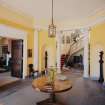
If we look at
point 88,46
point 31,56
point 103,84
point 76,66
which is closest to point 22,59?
point 31,56

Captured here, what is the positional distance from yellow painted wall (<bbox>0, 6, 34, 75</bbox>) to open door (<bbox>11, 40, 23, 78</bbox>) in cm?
48

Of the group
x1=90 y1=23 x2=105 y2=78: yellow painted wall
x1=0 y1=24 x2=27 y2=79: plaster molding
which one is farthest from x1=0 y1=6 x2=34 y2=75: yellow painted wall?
x1=90 y1=23 x2=105 y2=78: yellow painted wall

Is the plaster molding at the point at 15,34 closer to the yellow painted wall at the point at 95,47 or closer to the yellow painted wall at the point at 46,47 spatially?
the yellow painted wall at the point at 46,47

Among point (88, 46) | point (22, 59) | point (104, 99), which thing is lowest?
point (104, 99)

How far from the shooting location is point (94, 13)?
6.40m

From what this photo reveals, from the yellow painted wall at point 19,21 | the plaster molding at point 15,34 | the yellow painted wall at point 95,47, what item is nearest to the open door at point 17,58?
the plaster molding at point 15,34

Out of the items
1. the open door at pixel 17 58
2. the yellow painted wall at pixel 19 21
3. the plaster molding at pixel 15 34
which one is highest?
the yellow painted wall at pixel 19 21

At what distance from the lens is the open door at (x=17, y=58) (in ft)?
24.0

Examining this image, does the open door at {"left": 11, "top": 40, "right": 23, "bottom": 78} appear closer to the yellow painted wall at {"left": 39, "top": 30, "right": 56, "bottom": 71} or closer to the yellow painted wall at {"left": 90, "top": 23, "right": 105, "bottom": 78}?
the yellow painted wall at {"left": 39, "top": 30, "right": 56, "bottom": 71}

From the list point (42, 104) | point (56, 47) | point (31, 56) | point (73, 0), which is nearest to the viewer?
point (42, 104)

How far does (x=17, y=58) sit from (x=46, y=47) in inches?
86.0

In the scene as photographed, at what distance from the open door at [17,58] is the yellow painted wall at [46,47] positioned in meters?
1.42

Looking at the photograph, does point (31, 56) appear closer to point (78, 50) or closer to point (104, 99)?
point (104, 99)

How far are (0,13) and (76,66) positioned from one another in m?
8.71
